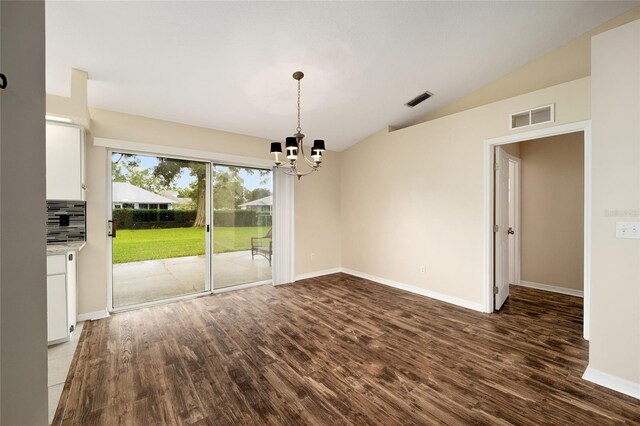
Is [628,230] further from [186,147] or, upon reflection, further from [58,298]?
[58,298]

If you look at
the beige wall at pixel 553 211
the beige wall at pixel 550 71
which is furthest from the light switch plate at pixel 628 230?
the beige wall at pixel 553 211

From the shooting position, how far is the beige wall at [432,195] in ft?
11.7

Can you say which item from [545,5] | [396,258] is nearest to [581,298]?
[396,258]

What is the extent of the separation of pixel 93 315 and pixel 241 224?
2.33m

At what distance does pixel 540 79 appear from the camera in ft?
11.2

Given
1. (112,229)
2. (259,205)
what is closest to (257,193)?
(259,205)

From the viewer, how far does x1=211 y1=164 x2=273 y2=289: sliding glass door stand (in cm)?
451

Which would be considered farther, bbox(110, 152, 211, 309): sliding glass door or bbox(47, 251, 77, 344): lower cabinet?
bbox(110, 152, 211, 309): sliding glass door

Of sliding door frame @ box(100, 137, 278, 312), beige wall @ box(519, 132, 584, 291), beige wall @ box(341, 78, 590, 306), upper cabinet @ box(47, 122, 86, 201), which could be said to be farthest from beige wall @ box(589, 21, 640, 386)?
upper cabinet @ box(47, 122, 86, 201)

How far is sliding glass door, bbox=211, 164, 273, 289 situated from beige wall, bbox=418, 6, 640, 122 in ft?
12.5

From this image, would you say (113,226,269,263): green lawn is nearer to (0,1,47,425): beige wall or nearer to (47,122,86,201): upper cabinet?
(47,122,86,201): upper cabinet

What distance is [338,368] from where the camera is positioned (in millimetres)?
2369

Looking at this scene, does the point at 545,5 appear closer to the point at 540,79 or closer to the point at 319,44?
the point at 540,79

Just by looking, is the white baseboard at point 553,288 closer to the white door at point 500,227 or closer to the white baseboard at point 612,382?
the white door at point 500,227
